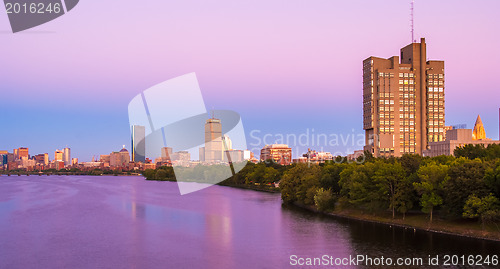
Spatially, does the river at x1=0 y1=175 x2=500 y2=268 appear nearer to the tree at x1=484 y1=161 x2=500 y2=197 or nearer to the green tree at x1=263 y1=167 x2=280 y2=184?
the tree at x1=484 y1=161 x2=500 y2=197

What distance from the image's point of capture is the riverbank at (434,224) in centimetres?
5162

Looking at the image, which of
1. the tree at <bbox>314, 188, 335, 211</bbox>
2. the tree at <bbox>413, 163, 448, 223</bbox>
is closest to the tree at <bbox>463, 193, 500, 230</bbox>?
the tree at <bbox>413, 163, 448, 223</bbox>

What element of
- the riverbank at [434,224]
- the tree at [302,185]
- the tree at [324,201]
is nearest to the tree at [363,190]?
the riverbank at [434,224]

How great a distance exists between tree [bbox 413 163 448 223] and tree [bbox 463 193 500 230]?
513cm

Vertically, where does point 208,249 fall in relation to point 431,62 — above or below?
below

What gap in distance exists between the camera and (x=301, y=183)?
89.9 m

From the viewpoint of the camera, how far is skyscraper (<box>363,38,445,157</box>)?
15750cm

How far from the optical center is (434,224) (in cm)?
5809

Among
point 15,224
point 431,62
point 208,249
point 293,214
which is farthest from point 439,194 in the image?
point 431,62

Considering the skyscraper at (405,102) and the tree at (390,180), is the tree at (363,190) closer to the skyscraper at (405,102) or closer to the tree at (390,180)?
the tree at (390,180)

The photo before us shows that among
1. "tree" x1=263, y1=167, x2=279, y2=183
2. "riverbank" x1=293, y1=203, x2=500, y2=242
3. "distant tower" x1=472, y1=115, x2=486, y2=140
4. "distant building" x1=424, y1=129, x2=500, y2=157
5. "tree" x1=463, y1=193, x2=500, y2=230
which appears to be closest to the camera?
"tree" x1=463, y1=193, x2=500, y2=230

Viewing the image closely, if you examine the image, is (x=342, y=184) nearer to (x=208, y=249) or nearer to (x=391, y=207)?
(x=391, y=207)

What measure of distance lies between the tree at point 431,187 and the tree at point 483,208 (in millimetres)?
5133

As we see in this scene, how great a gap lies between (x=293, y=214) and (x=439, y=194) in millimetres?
27260
